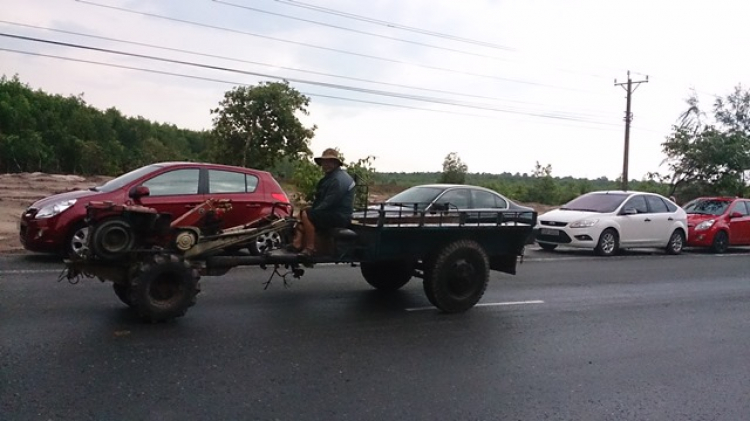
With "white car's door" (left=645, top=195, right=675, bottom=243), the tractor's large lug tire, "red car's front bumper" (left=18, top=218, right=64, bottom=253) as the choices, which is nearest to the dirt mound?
"red car's front bumper" (left=18, top=218, right=64, bottom=253)

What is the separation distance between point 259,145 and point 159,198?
23.5 m

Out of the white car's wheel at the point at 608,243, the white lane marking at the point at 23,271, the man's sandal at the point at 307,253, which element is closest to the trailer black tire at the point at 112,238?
the man's sandal at the point at 307,253

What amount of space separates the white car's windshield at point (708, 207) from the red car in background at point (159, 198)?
13.1m

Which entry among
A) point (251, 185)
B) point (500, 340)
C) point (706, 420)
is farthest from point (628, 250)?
point (706, 420)

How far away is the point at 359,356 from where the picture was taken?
6.18 metres

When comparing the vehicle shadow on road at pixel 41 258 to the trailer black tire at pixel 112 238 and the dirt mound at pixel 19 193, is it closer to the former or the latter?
the dirt mound at pixel 19 193

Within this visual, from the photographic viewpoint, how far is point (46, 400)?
15.3 feet

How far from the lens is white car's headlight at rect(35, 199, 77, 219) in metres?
10.0

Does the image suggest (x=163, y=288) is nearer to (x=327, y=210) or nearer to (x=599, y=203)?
(x=327, y=210)

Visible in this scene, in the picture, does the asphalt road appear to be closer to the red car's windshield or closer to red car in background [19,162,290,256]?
red car in background [19,162,290,256]

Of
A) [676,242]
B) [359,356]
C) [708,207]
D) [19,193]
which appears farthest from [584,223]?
[19,193]

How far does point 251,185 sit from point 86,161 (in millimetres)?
31576

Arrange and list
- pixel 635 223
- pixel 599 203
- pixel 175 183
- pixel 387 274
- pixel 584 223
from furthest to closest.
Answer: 1. pixel 599 203
2. pixel 635 223
3. pixel 584 223
4. pixel 175 183
5. pixel 387 274

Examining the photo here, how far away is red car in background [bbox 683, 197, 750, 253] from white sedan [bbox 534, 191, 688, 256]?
0.89 meters
